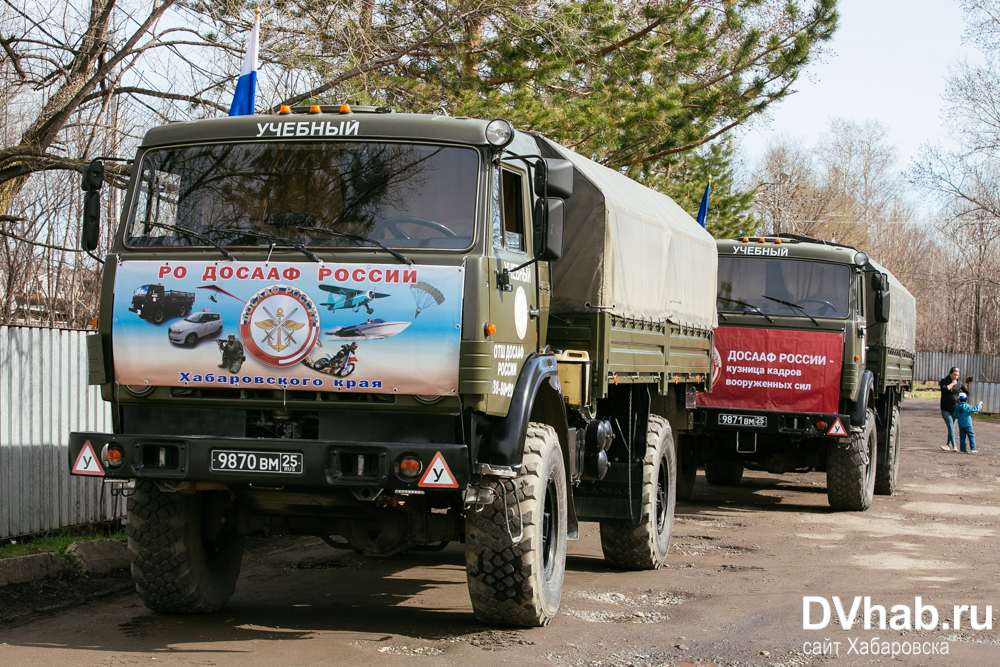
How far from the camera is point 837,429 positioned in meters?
12.0

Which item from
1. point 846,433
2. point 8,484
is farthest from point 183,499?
point 846,433

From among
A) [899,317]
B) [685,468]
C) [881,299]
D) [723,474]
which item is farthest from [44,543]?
[899,317]

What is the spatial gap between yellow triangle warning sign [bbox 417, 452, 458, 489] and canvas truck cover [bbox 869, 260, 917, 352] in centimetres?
988

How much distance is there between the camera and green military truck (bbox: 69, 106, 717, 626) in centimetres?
542

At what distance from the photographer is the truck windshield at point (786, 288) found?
40.5ft

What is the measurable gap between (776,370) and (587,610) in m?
6.09

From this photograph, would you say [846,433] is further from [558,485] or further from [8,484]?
[8,484]

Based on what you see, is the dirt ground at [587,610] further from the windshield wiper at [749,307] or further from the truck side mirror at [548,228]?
the windshield wiper at [749,307]

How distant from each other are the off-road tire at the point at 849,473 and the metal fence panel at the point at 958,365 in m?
35.9

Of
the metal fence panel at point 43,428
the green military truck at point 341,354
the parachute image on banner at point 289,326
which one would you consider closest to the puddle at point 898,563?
the green military truck at point 341,354

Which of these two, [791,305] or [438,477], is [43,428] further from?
[791,305]

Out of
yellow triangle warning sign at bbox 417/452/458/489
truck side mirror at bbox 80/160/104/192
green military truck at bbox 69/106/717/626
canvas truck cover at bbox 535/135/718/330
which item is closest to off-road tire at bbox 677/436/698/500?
canvas truck cover at bbox 535/135/718/330

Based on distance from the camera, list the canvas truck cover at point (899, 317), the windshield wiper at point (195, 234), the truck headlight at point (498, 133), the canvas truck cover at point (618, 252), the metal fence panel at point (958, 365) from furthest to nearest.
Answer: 1. the metal fence panel at point (958, 365)
2. the canvas truck cover at point (899, 317)
3. the canvas truck cover at point (618, 252)
4. the truck headlight at point (498, 133)
5. the windshield wiper at point (195, 234)

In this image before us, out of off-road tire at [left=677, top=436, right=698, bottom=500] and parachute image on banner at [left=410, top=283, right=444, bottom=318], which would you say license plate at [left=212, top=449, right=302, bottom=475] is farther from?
off-road tire at [left=677, top=436, right=698, bottom=500]
